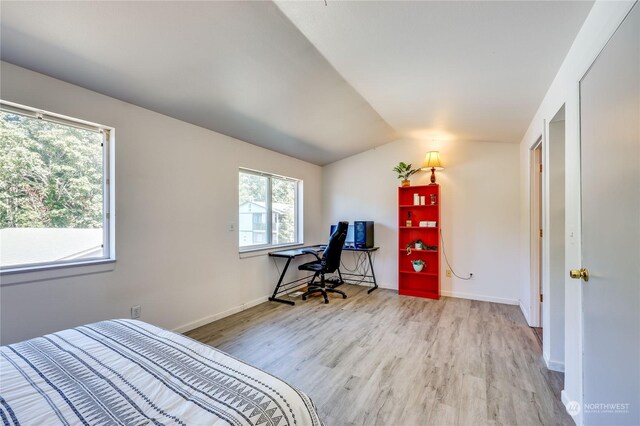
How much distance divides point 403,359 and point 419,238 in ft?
7.98

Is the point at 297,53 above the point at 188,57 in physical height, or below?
above

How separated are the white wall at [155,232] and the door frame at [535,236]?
10.7 ft

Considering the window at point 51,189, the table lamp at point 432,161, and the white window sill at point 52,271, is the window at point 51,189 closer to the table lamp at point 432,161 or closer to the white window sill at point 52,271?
the white window sill at point 52,271

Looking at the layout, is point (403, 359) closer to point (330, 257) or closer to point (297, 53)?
point (330, 257)

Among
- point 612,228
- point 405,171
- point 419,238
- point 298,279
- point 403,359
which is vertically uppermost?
point 405,171

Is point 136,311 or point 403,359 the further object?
point 136,311

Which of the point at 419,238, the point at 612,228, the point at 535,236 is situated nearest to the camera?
the point at 612,228

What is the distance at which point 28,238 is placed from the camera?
75.2 inches

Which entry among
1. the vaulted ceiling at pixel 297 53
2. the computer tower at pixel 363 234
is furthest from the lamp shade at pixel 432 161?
the computer tower at pixel 363 234

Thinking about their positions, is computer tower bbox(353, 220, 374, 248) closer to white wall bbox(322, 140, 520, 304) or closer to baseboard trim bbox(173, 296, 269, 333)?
white wall bbox(322, 140, 520, 304)

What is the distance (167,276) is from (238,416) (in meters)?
2.30

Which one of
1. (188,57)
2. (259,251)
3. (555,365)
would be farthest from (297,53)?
(555,365)

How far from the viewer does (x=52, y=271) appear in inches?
77.3

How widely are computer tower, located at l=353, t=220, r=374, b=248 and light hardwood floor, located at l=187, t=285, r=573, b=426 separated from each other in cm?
110
